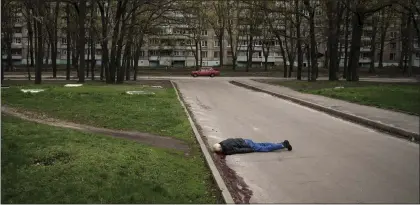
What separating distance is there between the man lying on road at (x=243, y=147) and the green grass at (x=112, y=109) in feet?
5.39

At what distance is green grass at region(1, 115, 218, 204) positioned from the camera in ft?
19.5

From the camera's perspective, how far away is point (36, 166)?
Answer: 7.27 metres

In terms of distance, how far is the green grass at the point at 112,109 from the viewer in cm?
1313

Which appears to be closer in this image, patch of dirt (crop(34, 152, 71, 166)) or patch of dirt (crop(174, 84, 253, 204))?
patch of dirt (crop(174, 84, 253, 204))

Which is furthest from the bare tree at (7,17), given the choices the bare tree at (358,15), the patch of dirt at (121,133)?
the bare tree at (358,15)

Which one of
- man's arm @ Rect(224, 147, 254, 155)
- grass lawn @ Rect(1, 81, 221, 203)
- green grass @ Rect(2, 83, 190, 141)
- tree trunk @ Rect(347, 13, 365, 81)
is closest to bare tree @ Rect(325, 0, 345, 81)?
tree trunk @ Rect(347, 13, 365, 81)

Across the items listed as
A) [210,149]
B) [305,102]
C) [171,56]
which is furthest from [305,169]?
[171,56]

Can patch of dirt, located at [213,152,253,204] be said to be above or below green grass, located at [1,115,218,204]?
below

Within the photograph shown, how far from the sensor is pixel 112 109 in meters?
16.5

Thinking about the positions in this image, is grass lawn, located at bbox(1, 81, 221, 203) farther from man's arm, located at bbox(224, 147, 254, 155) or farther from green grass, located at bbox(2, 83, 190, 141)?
man's arm, located at bbox(224, 147, 254, 155)

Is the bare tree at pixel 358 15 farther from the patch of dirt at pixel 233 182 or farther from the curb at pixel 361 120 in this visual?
the patch of dirt at pixel 233 182

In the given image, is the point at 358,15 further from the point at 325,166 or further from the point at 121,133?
the point at 325,166

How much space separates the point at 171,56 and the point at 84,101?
83.3 metres

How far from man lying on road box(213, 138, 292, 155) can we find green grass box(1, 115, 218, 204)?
1.72 feet
